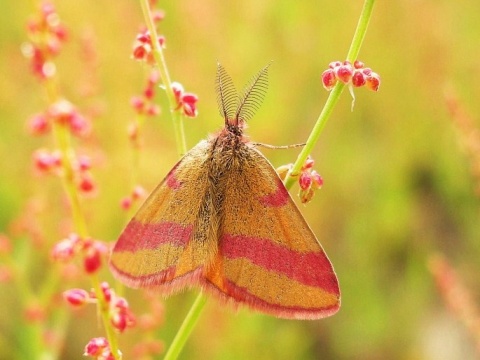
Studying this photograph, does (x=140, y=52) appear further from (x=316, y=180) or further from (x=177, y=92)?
(x=316, y=180)

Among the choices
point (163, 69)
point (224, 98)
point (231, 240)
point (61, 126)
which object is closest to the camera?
point (61, 126)

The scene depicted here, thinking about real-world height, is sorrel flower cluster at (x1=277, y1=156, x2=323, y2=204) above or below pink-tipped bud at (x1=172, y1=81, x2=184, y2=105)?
below

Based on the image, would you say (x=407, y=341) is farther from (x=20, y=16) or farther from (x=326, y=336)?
(x=20, y=16)

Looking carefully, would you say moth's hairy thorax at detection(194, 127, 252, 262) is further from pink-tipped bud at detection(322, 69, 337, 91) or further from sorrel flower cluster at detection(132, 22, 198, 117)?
pink-tipped bud at detection(322, 69, 337, 91)

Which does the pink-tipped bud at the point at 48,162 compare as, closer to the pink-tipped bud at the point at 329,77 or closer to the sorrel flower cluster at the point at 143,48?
the sorrel flower cluster at the point at 143,48

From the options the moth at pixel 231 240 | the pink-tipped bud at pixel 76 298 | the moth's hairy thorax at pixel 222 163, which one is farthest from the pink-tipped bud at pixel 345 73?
the pink-tipped bud at pixel 76 298

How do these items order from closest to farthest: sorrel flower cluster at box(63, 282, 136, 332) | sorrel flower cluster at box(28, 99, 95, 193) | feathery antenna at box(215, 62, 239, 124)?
sorrel flower cluster at box(28, 99, 95, 193), sorrel flower cluster at box(63, 282, 136, 332), feathery antenna at box(215, 62, 239, 124)

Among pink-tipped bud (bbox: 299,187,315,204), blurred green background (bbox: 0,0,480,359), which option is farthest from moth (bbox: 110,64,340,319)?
blurred green background (bbox: 0,0,480,359)

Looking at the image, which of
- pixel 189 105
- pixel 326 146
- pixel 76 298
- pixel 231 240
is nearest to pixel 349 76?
pixel 189 105
